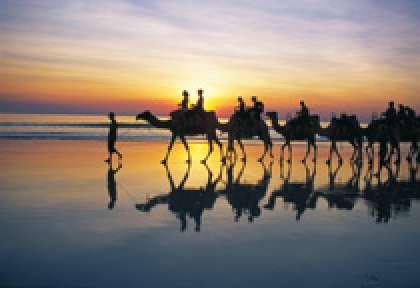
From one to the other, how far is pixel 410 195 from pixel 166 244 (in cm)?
763

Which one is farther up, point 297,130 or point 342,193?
point 297,130

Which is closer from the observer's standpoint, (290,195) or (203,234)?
(203,234)

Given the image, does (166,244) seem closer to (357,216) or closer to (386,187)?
(357,216)

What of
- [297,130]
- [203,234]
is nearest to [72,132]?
[297,130]

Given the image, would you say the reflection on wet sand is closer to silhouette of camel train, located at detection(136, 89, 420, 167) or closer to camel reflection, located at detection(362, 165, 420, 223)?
camel reflection, located at detection(362, 165, 420, 223)

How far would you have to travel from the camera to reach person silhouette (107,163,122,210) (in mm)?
9641

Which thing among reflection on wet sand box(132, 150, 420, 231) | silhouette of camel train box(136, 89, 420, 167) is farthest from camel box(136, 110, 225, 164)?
reflection on wet sand box(132, 150, 420, 231)

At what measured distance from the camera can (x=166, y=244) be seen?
6.44 meters

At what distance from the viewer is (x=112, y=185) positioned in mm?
12109

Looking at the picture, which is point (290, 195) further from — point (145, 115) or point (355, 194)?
point (145, 115)

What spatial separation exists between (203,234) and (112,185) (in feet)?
18.5

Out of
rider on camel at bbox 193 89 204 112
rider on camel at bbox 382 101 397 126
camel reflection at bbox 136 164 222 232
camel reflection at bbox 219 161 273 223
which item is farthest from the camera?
rider on camel at bbox 193 89 204 112

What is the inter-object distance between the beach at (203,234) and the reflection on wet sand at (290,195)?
0.04m

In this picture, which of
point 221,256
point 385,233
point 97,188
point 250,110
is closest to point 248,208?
point 385,233
